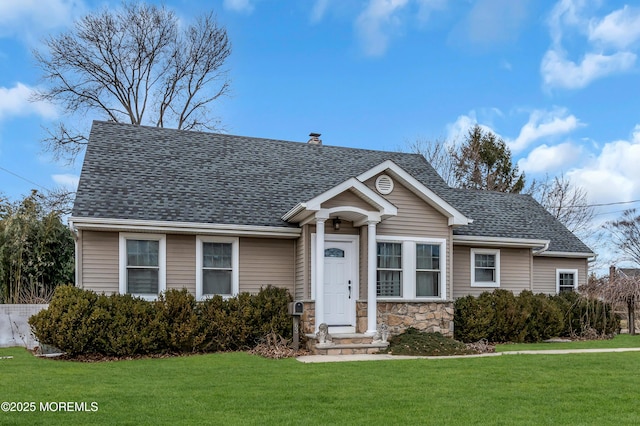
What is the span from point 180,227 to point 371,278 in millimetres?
4448

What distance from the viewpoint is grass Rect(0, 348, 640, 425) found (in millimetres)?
6523

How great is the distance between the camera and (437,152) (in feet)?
112

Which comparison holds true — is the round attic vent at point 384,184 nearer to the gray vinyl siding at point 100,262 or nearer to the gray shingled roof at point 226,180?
the gray shingled roof at point 226,180

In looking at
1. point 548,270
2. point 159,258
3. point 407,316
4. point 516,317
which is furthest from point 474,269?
point 159,258

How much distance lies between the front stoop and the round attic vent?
3573 millimetres

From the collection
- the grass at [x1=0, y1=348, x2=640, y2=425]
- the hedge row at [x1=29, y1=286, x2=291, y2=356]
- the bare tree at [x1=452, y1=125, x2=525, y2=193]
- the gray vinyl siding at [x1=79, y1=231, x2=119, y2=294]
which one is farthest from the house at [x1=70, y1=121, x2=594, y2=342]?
the bare tree at [x1=452, y1=125, x2=525, y2=193]

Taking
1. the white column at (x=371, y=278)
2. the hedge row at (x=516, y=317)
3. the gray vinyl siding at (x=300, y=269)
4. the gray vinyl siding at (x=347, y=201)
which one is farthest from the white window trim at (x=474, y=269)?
the gray vinyl siding at (x=300, y=269)

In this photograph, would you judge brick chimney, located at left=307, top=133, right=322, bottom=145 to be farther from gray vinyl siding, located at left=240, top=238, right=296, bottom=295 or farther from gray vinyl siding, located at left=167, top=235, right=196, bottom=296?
gray vinyl siding, located at left=167, top=235, right=196, bottom=296

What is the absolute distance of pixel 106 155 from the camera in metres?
15.2

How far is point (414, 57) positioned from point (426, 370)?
451 inches

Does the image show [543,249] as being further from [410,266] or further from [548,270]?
[410,266]

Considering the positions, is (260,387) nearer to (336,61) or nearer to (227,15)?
(336,61)

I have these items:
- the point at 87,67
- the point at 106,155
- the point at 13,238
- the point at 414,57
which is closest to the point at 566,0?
the point at 414,57

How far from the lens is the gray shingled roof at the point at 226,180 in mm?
13852
